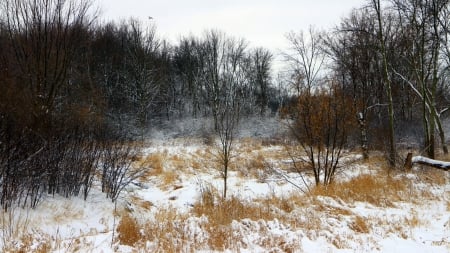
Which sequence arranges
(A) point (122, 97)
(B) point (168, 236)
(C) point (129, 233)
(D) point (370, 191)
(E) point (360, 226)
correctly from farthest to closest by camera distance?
(A) point (122, 97) → (D) point (370, 191) → (E) point (360, 226) → (B) point (168, 236) → (C) point (129, 233)

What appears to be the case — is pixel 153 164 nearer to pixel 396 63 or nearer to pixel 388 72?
pixel 388 72

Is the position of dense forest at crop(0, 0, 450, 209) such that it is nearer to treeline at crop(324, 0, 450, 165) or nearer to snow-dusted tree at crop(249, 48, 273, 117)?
treeline at crop(324, 0, 450, 165)

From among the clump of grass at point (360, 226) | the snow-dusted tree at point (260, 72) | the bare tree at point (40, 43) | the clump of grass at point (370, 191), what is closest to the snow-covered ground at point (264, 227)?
the clump of grass at point (360, 226)

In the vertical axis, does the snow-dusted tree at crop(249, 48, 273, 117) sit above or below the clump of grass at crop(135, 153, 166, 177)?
above

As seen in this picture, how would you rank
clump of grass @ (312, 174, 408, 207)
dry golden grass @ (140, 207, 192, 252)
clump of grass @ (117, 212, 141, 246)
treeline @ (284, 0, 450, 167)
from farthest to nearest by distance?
1. treeline @ (284, 0, 450, 167)
2. clump of grass @ (312, 174, 408, 207)
3. clump of grass @ (117, 212, 141, 246)
4. dry golden grass @ (140, 207, 192, 252)

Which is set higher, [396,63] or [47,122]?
[396,63]

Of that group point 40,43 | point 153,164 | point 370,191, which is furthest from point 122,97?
point 370,191

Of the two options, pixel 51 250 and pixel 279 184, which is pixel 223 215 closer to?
pixel 51 250

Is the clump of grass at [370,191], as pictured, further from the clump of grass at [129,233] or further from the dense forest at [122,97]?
the clump of grass at [129,233]

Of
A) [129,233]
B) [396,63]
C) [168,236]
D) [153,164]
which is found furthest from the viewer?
[396,63]

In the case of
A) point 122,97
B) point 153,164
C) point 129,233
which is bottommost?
point 153,164

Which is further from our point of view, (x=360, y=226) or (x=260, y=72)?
(x=260, y=72)

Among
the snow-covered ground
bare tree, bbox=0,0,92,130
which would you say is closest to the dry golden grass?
the snow-covered ground

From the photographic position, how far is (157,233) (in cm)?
500
